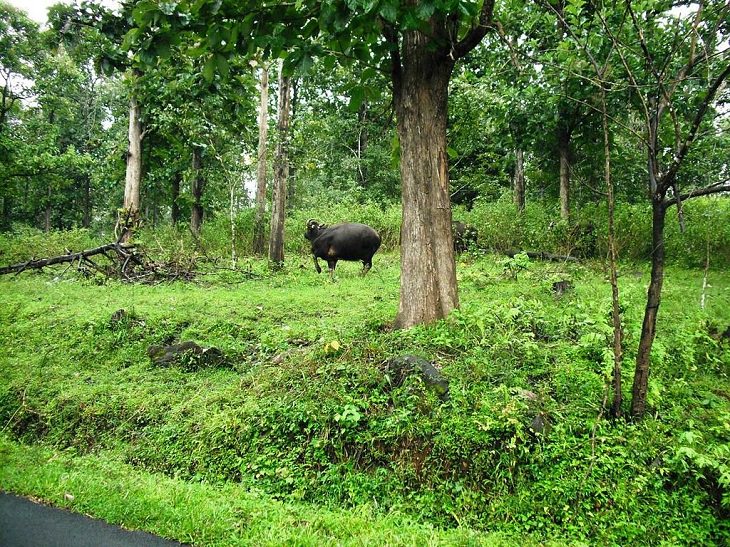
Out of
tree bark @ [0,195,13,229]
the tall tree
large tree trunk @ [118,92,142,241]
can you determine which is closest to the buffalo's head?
large tree trunk @ [118,92,142,241]

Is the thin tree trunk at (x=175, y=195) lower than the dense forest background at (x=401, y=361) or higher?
higher

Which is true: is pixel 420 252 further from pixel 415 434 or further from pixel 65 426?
pixel 65 426

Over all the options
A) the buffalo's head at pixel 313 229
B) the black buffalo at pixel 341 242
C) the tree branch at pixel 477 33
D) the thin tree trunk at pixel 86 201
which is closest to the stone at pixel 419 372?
the tree branch at pixel 477 33

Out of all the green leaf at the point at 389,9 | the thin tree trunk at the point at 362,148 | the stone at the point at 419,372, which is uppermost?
the thin tree trunk at the point at 362,148

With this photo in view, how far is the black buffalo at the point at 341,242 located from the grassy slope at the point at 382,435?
4161 mm

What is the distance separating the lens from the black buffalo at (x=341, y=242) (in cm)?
1081

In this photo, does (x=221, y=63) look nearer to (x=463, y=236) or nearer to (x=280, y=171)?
(x=280, y=171)

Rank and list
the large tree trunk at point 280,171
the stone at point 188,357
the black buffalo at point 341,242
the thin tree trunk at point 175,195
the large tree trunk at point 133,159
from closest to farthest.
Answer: the stone at point 188,357 < the black buffalo at point 341,242 < the large tree trunk at point 280,171 < the large tree trunk at point 133,159 < the thin tree trunk at point 175,195

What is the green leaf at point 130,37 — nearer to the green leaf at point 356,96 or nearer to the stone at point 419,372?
the green leaf at point 356,96

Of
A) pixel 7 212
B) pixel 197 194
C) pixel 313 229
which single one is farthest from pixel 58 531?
pixel 7 212

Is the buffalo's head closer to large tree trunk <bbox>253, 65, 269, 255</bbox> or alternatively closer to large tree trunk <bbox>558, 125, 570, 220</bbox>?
large tree trunk <bbox>253, 65, 269, 255</bbox>

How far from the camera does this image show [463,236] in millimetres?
13758

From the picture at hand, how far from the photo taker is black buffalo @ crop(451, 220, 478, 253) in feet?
44.8

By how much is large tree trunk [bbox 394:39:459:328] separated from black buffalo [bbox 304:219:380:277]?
17.3 ft
